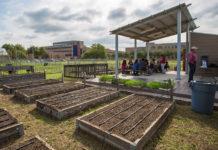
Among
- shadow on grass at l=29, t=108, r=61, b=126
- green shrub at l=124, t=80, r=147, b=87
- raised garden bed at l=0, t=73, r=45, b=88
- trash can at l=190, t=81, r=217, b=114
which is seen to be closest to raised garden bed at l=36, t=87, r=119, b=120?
shadow on grass at l=29, t=108, r=61, b=126

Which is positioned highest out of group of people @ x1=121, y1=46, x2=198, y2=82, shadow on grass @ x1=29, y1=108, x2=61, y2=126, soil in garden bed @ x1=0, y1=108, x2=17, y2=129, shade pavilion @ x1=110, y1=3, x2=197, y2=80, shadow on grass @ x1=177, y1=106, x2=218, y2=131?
A: shade pavilion @ x1=110, y1=3, x2=197, y2=80

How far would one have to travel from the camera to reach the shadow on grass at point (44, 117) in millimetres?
3509

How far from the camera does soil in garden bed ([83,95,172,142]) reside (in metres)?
2.65

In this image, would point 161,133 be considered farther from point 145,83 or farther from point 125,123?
point 145,83

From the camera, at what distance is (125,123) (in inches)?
117

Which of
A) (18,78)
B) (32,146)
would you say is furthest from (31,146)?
(18,78)

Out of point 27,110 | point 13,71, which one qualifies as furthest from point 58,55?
point 27,110

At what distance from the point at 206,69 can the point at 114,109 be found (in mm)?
9273

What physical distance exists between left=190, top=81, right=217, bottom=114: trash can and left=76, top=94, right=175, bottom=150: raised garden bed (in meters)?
0.69

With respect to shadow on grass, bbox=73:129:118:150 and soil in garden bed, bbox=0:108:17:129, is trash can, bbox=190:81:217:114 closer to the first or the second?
shadow on grass, bbox=73:129:118:150

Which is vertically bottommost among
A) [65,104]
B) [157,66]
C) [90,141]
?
[90,141]

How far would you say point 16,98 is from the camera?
5.63 meters

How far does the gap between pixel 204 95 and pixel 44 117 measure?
450 centimetres

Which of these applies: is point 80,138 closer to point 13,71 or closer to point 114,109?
point 114,109
